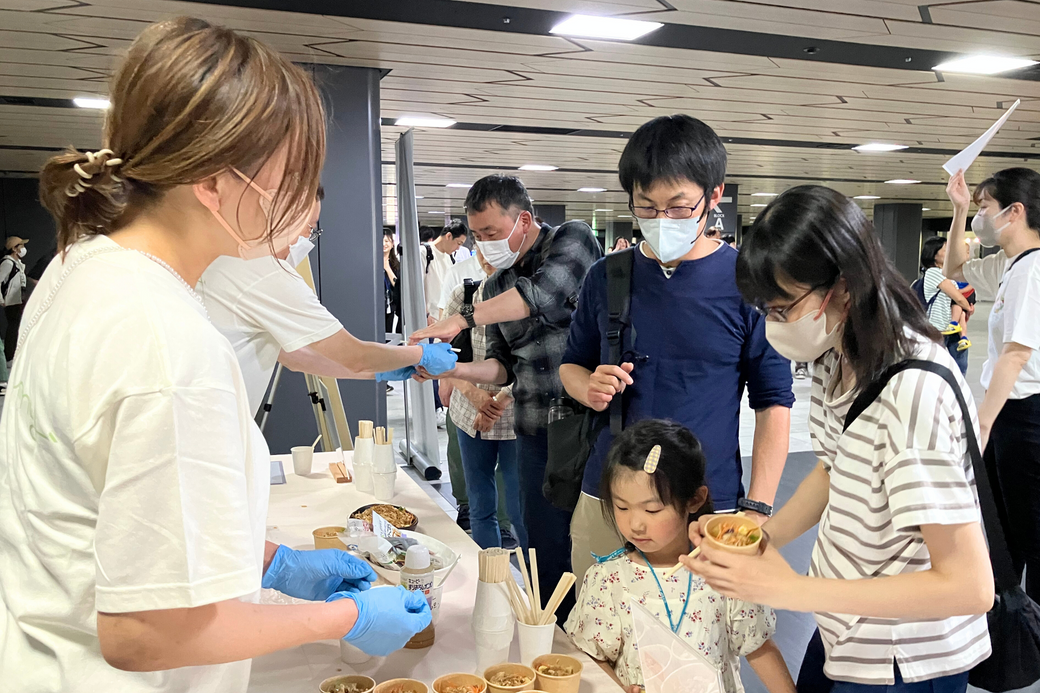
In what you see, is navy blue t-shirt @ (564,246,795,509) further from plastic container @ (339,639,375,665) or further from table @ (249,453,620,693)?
plastic container @ (339,639,375,665)

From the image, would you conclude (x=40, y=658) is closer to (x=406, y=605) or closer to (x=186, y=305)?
(x=186, y=305)

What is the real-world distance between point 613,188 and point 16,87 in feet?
27.1

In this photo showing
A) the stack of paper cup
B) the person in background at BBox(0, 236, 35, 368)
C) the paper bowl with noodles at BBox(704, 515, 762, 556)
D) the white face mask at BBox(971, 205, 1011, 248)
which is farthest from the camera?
the person in background at BBox(0, 236, 35, 368)

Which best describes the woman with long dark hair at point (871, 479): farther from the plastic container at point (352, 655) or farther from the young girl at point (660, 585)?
the plastic container at point (352, 655)

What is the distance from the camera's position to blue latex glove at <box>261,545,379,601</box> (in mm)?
1385

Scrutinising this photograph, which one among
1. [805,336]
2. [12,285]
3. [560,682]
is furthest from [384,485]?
[12,285]

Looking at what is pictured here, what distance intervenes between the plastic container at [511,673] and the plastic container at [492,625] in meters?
0.02

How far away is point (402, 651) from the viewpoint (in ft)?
4.75

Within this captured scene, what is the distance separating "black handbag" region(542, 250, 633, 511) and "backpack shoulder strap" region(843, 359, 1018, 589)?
748 millimetres

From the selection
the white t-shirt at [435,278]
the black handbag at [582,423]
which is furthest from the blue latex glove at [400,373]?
the white t-shirt at [435,278]

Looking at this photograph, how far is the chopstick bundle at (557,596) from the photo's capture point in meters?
1.30

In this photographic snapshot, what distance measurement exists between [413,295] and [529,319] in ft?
8.49

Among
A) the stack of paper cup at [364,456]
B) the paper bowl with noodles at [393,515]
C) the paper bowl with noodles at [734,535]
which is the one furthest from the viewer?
the stack of paper cup at [364,456]

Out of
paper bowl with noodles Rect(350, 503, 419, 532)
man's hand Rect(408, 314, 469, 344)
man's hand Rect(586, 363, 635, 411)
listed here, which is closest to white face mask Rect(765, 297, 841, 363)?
man's hand Rect(586, 363, 635, 411)
